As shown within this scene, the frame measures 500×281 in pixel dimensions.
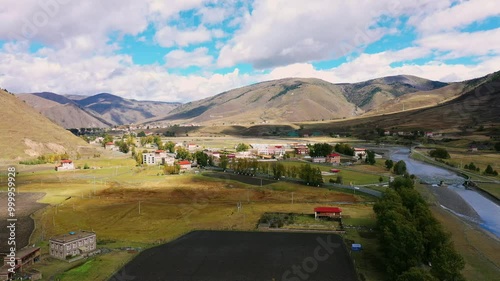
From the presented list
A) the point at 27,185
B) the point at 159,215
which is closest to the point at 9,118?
the point at 27,185

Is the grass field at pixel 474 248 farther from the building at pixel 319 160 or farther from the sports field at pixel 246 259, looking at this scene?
the building at pixel 319 160

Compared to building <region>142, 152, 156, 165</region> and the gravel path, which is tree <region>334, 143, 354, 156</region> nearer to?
the gravel path

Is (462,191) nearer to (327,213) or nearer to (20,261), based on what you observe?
(327,213)

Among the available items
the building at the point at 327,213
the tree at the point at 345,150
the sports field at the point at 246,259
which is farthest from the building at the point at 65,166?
the tree at the point at 345,150

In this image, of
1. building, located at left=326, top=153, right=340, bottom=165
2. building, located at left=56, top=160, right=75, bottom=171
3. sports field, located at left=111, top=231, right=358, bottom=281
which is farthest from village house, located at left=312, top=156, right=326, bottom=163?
building, located at left=56, top=160, right=75, bottom=171

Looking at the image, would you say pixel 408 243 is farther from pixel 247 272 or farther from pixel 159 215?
pixel 159 215

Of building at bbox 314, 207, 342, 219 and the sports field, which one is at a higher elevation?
building at bbox 314, 207, 342, 219

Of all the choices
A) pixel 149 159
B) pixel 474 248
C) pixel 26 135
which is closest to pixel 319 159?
pixel 149 159
